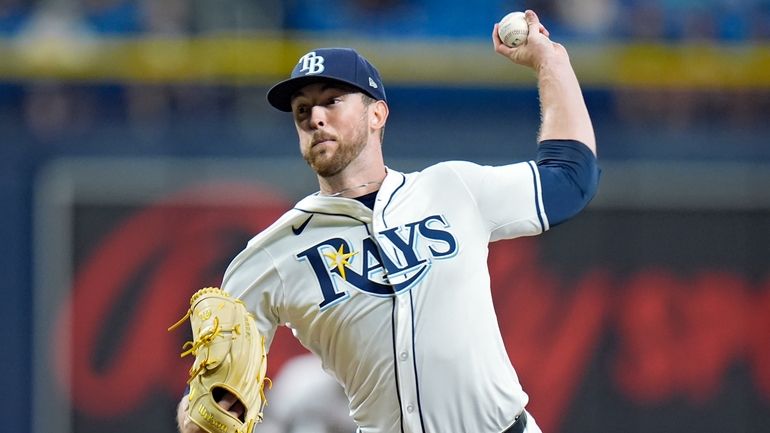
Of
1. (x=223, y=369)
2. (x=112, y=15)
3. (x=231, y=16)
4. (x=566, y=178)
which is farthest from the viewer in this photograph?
(x=112, y=15)

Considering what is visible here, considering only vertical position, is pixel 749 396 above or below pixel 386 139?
below

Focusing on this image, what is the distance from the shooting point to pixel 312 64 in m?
3.77

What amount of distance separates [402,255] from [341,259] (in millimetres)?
172

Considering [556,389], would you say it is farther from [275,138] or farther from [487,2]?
[487,2]

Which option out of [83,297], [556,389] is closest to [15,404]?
[83,297]

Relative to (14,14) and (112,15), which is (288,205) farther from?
(14,14)

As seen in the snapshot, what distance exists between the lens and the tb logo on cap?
12.3ft

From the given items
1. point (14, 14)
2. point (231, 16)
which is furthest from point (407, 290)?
point (14, 14)

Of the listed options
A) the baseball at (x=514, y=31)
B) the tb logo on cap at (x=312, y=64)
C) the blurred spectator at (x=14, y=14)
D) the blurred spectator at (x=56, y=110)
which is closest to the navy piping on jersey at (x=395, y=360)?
the tb logo on cap at (x=312, y=64)

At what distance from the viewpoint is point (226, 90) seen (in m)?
7.49

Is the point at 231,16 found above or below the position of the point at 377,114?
above

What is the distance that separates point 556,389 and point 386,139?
64.2 inches

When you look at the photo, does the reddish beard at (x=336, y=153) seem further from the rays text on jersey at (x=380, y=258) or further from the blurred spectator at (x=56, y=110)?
the blurred spectator at (x=56, y=110)

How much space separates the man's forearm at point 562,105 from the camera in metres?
3.81
